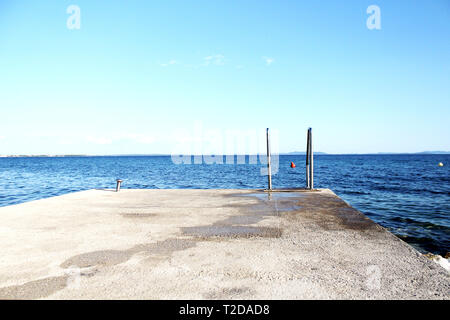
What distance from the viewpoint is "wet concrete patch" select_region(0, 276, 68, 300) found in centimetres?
Result: 364

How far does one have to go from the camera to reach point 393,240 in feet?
19.6

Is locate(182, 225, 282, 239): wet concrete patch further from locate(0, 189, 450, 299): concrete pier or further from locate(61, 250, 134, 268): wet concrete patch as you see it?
locate(61, 250, 134, 268): wet concrete patch

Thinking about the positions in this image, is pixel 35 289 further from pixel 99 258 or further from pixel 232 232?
pixel 232 232

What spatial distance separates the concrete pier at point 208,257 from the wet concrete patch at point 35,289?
1 centimetres

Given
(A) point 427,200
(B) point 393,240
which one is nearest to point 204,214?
(B) point 393,240

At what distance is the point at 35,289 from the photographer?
3809mm

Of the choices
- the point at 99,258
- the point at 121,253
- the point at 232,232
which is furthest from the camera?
the point at 232,232

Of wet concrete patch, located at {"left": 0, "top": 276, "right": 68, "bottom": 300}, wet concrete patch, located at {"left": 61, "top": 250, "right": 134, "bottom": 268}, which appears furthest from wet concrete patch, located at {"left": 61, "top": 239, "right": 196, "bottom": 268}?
wet concrete patch, located at {"left": 0, "top": 276, "right": 68, "bottom": 300}

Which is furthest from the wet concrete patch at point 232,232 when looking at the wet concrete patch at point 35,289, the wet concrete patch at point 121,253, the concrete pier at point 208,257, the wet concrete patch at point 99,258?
the wet concrete patch at point 35,289

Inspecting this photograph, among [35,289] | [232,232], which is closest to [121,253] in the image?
[35,289]

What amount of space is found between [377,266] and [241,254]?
86.9 inches

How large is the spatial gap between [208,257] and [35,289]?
99.0 inches

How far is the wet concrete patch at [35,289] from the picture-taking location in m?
3.64
